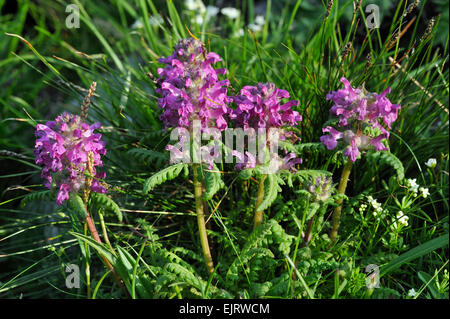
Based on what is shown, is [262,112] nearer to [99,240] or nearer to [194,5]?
[99,240]

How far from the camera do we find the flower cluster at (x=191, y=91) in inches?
63.3

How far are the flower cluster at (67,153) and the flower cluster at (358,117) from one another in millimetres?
899

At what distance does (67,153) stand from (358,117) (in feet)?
3.61

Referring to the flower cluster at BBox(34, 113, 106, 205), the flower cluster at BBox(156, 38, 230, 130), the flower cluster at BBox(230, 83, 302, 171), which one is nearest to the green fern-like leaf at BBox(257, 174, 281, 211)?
the flower cluster at BBox(230, 83, 302, 171)

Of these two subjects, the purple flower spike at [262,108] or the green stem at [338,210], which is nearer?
the purple flower spike at [262,108]

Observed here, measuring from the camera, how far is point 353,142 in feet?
5.52

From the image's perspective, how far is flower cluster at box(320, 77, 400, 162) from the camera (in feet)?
5.44

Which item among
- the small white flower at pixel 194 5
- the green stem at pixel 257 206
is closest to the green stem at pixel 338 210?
the green stem at pixel 257 206

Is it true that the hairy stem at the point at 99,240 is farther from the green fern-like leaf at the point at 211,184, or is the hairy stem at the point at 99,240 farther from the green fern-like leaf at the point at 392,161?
the green fern-like leaf at the point at 392,161

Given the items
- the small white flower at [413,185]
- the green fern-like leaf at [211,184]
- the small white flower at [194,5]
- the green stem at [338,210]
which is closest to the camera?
the green fern-like leaf at [211,184]

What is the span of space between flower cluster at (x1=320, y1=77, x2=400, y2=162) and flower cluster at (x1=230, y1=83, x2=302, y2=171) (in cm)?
16
